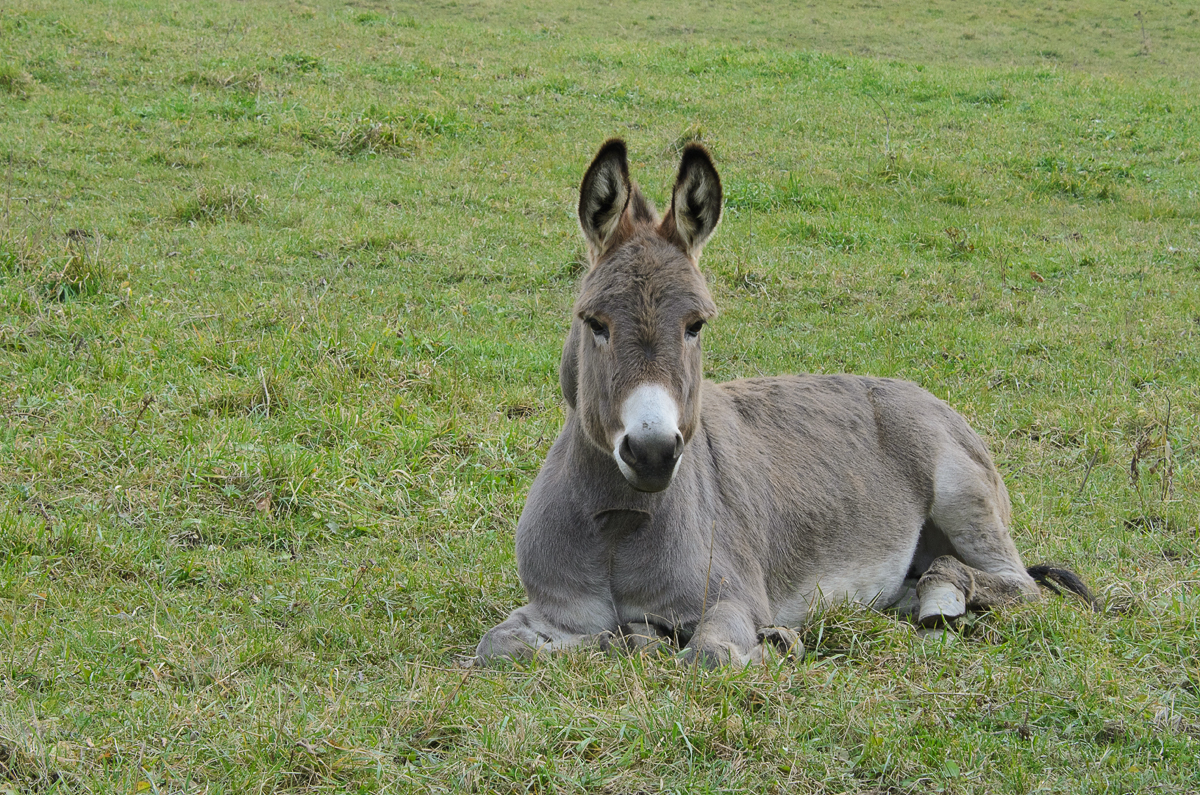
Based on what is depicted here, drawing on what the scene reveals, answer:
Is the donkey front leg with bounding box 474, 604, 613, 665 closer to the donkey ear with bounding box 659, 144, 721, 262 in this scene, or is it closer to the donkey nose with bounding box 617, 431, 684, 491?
the donkey nose with bounding box 617, 431, 684, 491

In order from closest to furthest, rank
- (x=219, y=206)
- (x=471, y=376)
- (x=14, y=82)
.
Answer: (x=471, y=376) → (x=219, y=206) → (x=14, y=82)

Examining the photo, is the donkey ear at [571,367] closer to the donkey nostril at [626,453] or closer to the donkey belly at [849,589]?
the donkey nostril at [626,453]

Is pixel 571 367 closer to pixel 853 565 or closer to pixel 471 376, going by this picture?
pixel 853 565

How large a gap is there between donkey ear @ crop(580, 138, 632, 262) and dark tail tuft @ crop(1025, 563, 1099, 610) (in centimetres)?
289

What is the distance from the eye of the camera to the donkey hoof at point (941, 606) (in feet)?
16.1

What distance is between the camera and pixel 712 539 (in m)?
4.62

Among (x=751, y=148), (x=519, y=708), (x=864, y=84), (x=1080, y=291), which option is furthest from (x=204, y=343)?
(x=864, y=84)

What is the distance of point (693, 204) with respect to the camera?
14.9 feet

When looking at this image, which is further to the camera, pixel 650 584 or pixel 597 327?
pixel 650 584

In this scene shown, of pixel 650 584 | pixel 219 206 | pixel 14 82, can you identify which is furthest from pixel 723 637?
pixel 14 82

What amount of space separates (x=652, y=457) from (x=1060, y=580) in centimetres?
273

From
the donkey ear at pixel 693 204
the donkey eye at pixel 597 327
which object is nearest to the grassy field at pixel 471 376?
the donkey eye at pixel 597 327

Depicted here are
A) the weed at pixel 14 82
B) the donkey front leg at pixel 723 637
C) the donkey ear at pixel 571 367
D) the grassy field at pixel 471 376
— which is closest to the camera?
the grassy field at pixel 471 376

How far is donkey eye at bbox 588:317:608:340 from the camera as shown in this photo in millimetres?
4219
